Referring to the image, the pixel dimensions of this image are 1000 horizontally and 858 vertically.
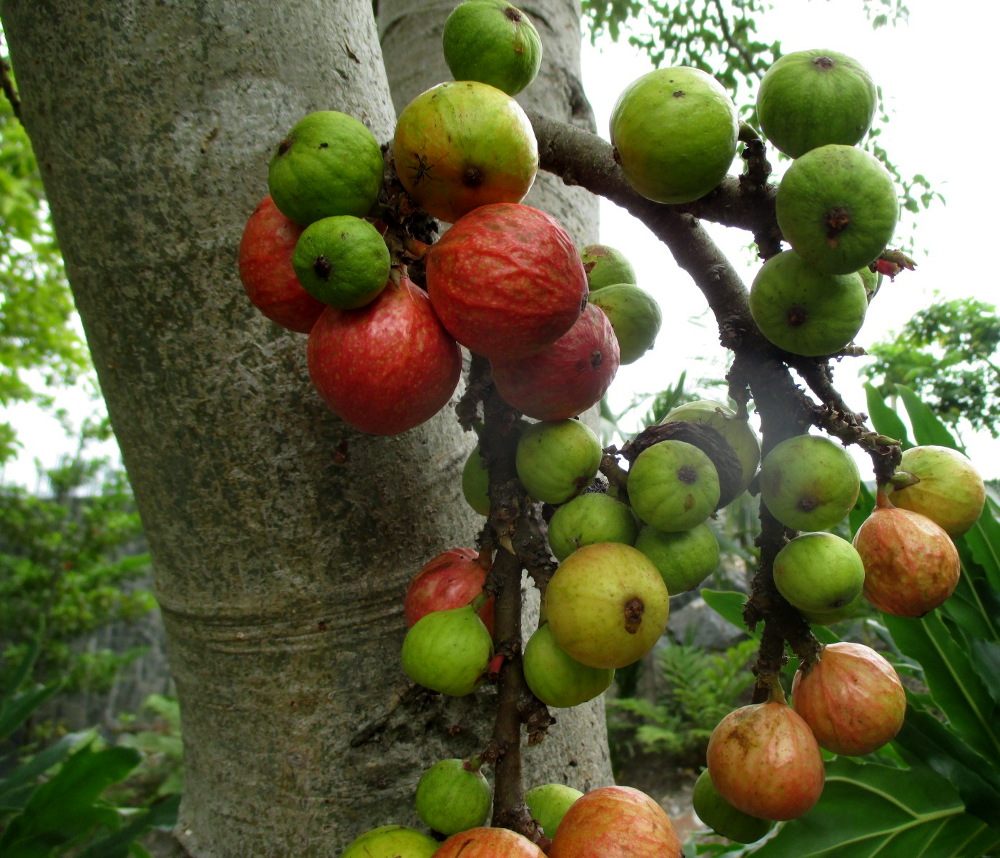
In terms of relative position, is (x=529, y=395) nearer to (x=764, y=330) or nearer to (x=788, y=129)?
(x=764, y=330)

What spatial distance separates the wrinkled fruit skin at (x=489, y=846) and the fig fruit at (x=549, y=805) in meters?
0.13

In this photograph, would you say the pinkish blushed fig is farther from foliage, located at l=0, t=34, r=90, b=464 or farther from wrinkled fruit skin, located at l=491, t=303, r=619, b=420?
foliage, located at l=0, t=34, r=90, b=464

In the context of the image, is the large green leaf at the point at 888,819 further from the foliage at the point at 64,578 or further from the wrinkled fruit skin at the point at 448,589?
the foliage at the point at 64,578

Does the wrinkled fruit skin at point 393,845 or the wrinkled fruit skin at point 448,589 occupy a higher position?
the wrinkled fruit skin at point 448,589

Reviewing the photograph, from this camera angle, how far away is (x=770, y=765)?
2.62ft

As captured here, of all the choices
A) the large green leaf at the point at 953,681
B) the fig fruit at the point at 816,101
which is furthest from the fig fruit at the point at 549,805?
the large green leaf at the point at 953,681

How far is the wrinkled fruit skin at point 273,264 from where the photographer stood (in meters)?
0.86

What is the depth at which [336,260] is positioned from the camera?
29.5 inches

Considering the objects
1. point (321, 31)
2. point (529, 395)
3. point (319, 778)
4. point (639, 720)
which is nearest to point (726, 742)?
point (529, 395)

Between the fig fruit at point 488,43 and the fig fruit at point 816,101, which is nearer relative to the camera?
the fig fruit at point 816,101

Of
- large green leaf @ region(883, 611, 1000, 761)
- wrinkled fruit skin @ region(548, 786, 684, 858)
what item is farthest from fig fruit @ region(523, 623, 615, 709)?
large green leaf @ region(883, 611, 1000, 761)

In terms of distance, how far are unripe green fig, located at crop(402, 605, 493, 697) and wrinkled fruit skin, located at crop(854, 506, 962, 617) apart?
48 cm

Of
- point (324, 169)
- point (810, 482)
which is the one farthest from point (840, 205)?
point (324, 169)

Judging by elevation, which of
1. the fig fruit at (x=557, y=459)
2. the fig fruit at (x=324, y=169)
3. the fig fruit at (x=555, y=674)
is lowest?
the fig fruit at (x=555, y=674)
